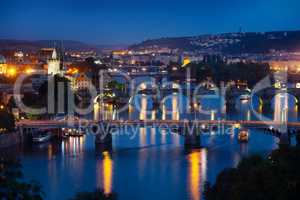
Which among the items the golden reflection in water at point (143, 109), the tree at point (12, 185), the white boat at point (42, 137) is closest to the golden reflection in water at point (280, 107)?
the golden reflection in water at point (143, 109)

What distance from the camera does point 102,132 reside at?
10.7 m

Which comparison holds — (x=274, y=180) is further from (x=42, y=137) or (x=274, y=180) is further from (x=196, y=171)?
(x=42, y=137)

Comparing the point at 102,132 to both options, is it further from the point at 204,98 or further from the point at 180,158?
the point at 204,98

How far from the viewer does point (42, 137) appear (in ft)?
36.4

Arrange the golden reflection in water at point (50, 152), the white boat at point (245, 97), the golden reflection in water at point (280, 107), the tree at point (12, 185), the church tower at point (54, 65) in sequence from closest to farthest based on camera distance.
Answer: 1. the tree at point (12, 185)
2. the golden reflection in water at point (50, 152)
3. the golden reflection in water at point (280, 107)
4. the white boat at point (245, 97)
5. the church tower at point (54, 65)

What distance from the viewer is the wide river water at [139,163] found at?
7.46 meters

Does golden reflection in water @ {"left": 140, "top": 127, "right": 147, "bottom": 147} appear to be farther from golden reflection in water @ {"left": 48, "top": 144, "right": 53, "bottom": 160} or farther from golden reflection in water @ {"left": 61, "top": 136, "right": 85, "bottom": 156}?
golden reflection in water @ {"left": 48, "top": 144, "right": 53, "bottom": 160}

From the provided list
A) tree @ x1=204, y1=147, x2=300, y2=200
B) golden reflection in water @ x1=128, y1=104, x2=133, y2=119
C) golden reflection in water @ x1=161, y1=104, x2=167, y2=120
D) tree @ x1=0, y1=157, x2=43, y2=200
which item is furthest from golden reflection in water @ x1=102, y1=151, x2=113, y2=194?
golden reflection in water @ x1=128, y1=104, x2=133, y2=119

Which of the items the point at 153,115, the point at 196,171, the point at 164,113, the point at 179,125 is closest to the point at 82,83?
the point at 164,113

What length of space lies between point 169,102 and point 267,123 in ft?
25.3

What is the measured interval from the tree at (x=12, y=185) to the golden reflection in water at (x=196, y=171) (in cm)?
423

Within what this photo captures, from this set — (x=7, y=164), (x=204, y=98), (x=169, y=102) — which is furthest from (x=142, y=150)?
(x=204, y=98)

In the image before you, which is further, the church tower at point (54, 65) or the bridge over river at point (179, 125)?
the church tower at point (54, 65)

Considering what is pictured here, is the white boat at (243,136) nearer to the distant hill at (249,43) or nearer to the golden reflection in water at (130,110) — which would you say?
the golden reflection in water at (130,110)
